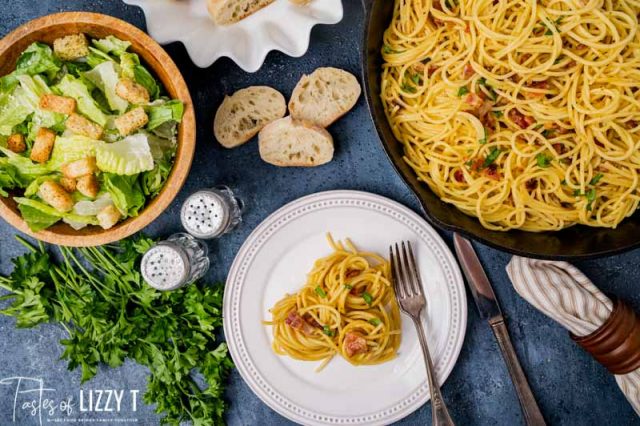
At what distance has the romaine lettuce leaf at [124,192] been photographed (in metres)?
2.47

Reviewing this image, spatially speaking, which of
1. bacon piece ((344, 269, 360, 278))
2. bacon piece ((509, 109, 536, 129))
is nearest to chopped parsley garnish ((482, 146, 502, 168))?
bacon piece ((509, 109, 536, 129))

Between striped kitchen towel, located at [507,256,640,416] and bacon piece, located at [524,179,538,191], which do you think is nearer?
bacon piece, located at [524,179,538,191]

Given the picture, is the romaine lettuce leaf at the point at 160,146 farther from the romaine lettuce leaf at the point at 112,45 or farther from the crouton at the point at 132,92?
the romaine lettuce leaf at the point at 112,45

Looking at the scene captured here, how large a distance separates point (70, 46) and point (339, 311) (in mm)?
1570

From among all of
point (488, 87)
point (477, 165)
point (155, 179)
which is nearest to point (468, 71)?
point (488, 87)

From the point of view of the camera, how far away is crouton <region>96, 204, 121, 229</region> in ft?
8.19

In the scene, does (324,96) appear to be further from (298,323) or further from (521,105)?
(298,323)

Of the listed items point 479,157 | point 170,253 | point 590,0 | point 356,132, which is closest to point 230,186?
point 170,253

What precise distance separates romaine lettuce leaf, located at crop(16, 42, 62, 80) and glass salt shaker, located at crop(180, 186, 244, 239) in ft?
2.52

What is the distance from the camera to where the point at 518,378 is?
9.43 feet

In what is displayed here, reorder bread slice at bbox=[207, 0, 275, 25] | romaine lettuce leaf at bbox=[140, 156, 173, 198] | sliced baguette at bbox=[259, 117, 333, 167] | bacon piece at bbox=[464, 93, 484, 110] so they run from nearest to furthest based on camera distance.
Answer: bacon piece at bbox=[464, 93, 484, 110] < romaine lettuce leaf at bbox=[140, 156, 173, 198] < bread slice at bbox=[207, 0, 275, 25] < sliced baguette at bbox=[259, 117, 333, 167]

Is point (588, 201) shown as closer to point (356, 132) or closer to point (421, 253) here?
point (421, 253)

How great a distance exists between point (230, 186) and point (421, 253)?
93cm

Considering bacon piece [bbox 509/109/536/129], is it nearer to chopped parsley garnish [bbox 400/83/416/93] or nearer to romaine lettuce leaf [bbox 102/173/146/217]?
chopped parsley garnish [bbox 400/83/416/93]
